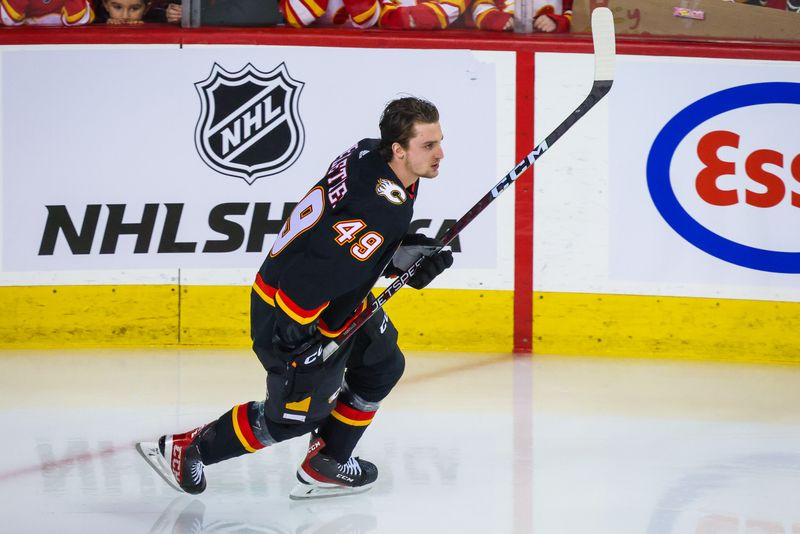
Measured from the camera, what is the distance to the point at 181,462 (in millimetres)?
3494

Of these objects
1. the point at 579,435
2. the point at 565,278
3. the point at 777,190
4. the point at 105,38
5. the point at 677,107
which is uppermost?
the point at 105,38

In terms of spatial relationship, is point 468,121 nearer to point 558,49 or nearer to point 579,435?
point 558,49

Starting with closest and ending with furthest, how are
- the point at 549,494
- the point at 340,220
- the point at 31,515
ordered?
1. the point at 340,220
2. the point at 31,515
3. the point at 549,494

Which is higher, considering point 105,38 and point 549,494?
point 105,38

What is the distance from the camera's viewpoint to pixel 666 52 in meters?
5.39

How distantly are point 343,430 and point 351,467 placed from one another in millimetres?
117

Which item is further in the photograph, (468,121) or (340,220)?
(468,121)

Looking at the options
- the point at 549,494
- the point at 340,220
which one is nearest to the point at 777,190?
the point at 549,494

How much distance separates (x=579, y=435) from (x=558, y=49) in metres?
1.95

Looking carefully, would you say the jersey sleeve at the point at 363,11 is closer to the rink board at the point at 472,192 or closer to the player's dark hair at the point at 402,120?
the rink board at the point at 472,192

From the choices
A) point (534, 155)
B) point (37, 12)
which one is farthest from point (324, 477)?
point (37, 12)

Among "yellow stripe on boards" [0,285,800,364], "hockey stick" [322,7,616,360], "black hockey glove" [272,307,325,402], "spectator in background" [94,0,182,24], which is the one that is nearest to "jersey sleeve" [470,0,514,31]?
"yellow stripe on boards" [0,285,800,364]

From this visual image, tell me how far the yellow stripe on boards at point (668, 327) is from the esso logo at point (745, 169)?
0.24 m

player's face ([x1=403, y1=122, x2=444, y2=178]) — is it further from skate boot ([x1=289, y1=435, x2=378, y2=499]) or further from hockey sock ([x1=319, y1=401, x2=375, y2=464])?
skate boot ([x1=289, y1=435, x2=378, y2=499])
